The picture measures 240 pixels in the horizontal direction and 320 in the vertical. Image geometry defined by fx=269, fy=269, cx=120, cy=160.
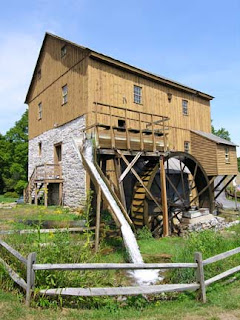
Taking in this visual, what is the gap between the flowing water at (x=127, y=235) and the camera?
570cm

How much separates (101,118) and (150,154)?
356 cm

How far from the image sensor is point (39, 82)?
61.4ft

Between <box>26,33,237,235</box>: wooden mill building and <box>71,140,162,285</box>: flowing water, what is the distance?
531 mm

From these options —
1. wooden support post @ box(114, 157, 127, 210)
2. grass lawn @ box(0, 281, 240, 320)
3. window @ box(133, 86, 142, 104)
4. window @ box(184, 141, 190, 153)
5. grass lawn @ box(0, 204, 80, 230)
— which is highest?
window @ box(133, 86, 142, 104)

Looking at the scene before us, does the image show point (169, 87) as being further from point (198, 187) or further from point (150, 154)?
point (150, 154)

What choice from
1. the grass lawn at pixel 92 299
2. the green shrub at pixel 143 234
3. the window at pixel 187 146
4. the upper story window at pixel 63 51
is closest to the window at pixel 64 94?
the upper story window at pixel 63 51

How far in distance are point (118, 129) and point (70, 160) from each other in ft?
12.8

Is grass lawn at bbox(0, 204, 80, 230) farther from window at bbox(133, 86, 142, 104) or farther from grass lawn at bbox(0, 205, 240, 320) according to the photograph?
window at bbox(133, 86, 142, 104)

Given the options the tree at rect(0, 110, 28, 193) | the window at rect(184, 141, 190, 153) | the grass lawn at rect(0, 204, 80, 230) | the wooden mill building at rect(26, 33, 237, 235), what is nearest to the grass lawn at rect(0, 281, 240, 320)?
the grass lawn at rect(0, 204, 80, 230)

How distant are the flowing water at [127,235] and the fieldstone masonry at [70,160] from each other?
12.2 feet

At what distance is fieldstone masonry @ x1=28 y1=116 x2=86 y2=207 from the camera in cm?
1320

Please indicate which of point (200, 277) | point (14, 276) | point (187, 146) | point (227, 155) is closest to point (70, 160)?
point (187, 146)

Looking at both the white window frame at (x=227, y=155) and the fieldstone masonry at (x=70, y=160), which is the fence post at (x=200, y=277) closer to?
the fieldstone masonry at (x=70, y=160)

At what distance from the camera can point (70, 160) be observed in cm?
1425
